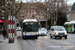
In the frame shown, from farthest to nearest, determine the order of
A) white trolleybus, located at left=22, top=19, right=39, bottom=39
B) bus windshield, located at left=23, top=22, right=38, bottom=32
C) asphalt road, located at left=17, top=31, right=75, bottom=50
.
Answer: bus windshield, located at left=23, top=22, right=38, bottom=32, white trolleybus, located at left=22, top=19, right=39, bottom=39, asphalt road, located at left=17, top=31, right=75, bottom=50

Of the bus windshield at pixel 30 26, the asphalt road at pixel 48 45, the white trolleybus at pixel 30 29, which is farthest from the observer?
the bus windshield at pixel 30 26

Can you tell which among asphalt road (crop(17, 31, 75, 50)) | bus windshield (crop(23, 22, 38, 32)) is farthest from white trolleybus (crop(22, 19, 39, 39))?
asphalt road (crop(17, 31, 75, 50))

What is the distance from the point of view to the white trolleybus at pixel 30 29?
84.5 feet

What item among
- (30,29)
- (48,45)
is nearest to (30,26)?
(30,29)

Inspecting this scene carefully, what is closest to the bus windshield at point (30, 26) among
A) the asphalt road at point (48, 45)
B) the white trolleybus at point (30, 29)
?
the white trolleybus at point (30, 29)

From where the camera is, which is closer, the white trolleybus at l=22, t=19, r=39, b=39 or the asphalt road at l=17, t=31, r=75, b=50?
the asphalt road at l=17, t=31, r=75, b=50

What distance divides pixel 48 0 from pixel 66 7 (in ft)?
18.6

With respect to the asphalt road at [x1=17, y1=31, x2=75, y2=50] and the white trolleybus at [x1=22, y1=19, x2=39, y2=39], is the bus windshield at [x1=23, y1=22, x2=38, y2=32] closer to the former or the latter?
the white trolleybus at [x1=22, y1=19, x2=39, y2=39]

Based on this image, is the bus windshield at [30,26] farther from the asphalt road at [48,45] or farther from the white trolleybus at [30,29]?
the asphalt road at [48,45]

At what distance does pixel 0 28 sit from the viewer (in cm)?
4316

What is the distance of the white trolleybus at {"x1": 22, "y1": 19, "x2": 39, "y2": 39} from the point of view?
2577cm

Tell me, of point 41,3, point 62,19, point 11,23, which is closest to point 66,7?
point 41,3

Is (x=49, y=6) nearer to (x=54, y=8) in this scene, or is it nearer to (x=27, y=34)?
(x=54, y=8)

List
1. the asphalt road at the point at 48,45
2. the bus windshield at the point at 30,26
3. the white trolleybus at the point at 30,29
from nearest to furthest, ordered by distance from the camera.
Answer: the asphalt road at the point at 48,45 < the white trolleybus at the point at 30,29 < the bus windshield at the point at 30,26
